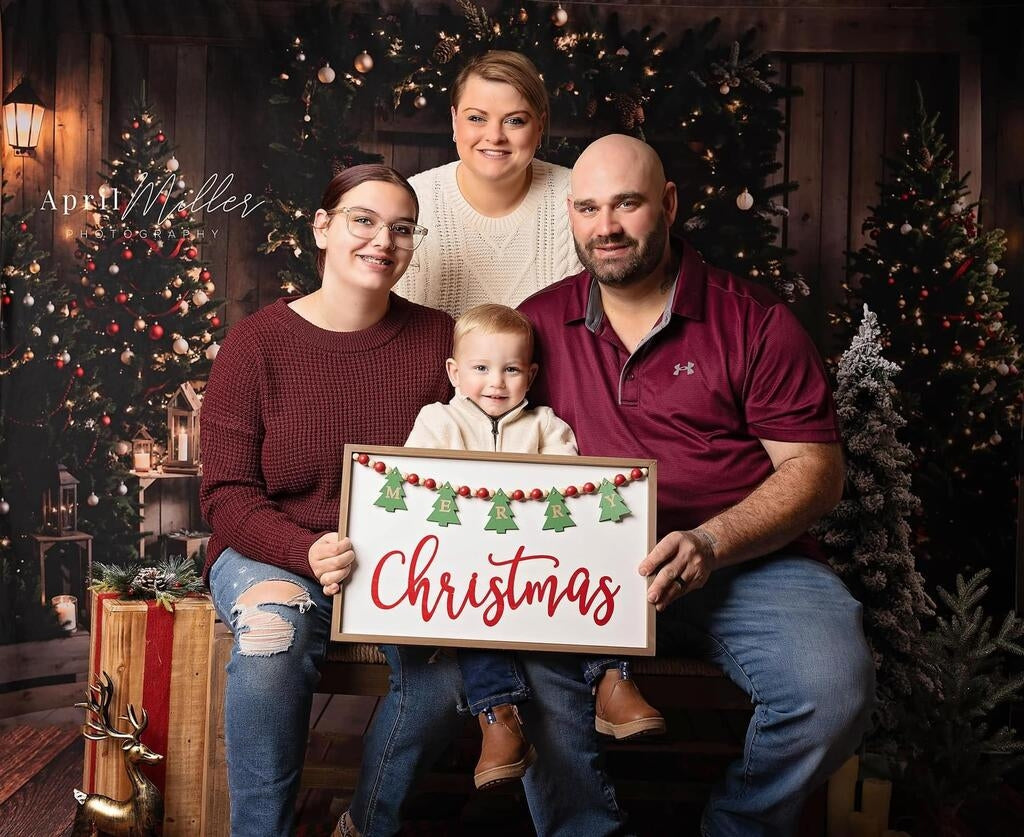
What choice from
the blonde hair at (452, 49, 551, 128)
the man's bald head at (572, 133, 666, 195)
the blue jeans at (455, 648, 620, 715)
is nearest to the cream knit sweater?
the blonde hair at (452, 49, 551, 128)

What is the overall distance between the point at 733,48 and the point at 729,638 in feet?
7.68

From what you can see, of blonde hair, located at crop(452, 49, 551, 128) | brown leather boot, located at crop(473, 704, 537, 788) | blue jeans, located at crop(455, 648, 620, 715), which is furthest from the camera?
blonde hair, located at crop(452, 49, 551, 128)

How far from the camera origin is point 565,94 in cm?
367

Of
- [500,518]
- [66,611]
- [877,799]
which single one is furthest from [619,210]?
[66,611]

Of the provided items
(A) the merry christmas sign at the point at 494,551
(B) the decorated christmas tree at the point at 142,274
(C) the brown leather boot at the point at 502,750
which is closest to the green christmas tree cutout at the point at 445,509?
(A) the merry christmas sign at the point at 494,551

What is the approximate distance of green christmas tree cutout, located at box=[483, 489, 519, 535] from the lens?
6.86 feet

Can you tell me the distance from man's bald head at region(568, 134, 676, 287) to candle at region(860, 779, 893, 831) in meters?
1.56

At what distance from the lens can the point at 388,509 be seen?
209cm

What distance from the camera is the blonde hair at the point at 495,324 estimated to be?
239 cm

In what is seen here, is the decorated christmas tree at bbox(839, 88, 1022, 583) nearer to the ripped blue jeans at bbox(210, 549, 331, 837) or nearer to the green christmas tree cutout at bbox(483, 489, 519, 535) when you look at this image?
the green christmas tree cutout at bbox(483, 489, 519, 535)

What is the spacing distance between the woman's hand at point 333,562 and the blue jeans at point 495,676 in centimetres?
33

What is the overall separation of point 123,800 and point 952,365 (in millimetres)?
3074

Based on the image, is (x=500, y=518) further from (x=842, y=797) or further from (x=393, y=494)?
(x=842, y=797)

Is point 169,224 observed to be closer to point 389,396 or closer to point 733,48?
point 389,396
